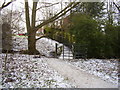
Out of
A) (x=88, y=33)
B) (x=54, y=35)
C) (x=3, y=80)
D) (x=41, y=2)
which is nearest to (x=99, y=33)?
(x=88, y=33)

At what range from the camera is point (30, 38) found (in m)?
7.53

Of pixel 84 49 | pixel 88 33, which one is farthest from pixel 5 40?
pixel 88 33


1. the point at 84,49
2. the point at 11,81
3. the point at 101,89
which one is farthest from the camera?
the point at 84,49

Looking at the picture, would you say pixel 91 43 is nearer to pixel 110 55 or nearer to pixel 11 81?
pixel 110 55

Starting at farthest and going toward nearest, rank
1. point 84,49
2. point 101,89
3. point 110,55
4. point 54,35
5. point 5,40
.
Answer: point 54,35 < point 110,55 < point 84,49 < point 5,40 < point 101,89

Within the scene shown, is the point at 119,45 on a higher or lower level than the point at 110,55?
higher

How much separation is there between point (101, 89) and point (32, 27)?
619cm

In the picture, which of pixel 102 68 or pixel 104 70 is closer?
pixel 104 70

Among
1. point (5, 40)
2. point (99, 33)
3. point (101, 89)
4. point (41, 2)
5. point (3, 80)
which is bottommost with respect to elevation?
point (101, 89)

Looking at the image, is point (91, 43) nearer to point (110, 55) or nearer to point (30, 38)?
point (110, 55)

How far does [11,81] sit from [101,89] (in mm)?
2483

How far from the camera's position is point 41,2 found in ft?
24.4

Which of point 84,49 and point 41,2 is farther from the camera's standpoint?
point 41,2

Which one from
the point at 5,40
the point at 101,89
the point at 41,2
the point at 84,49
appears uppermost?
the point at 41,2
